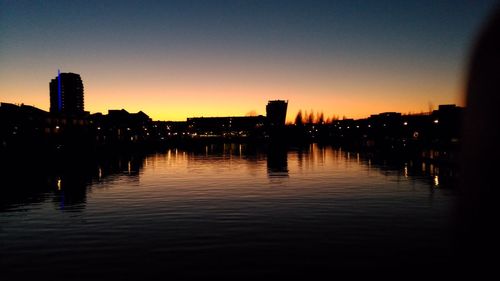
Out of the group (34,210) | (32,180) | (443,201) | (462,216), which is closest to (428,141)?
(443,201)

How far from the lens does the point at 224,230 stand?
888 inches

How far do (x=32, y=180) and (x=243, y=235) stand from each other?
40749mm

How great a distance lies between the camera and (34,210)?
3045 centimetres

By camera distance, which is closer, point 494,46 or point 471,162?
point 494,46

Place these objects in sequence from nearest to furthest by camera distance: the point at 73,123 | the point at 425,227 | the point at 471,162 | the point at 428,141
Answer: the point at 471,162, the point at 425,227, the point at 428,141, the point at 73,123

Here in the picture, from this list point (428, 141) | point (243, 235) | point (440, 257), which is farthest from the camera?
point (428, 141)

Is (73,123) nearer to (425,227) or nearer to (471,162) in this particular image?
(425,227)

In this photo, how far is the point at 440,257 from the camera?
54.7 feet

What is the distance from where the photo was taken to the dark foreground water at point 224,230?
16172 mm

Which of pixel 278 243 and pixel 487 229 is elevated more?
pixel 487 229

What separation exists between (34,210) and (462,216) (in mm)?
31693

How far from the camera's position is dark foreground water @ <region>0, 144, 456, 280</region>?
16172 mm

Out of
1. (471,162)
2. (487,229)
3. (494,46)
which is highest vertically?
(494,46)

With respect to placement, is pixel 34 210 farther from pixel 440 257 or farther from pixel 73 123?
pixel 73 123
